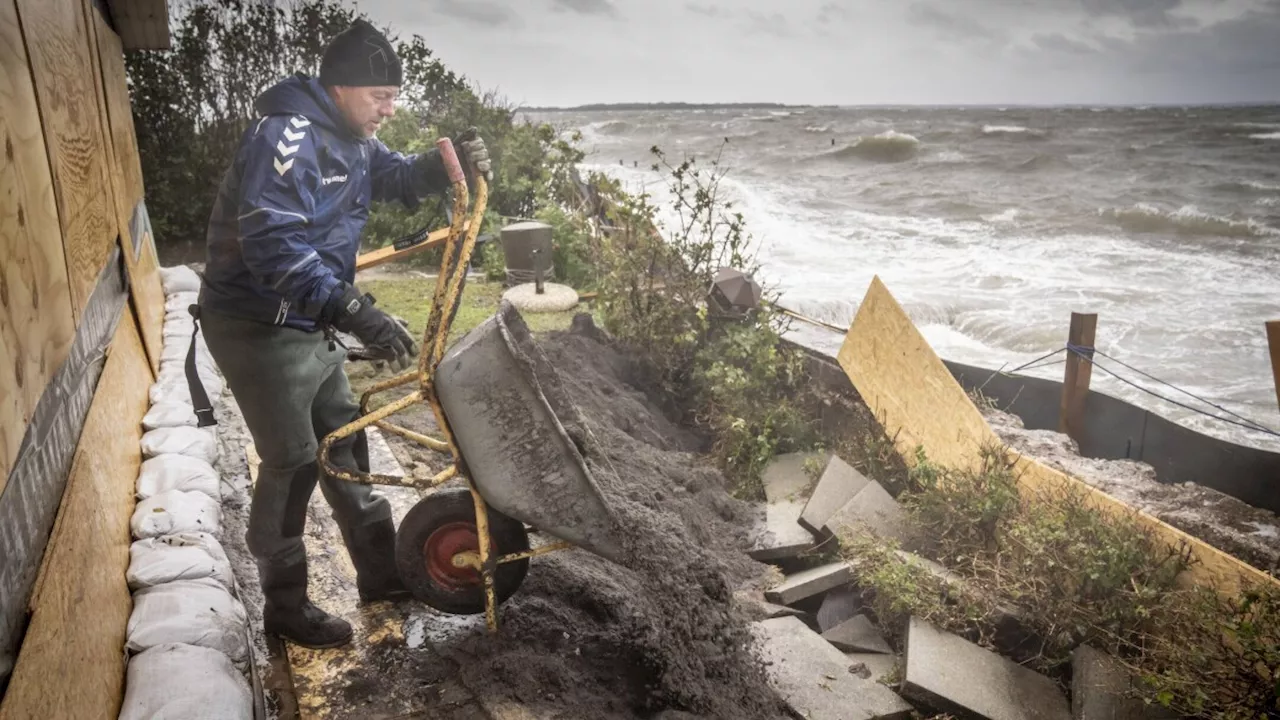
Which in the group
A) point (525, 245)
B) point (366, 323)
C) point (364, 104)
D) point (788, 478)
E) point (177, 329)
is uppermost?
point (364, 104)

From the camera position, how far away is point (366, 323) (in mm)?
2381

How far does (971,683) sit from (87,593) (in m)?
2.99

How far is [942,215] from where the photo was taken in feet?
65.7

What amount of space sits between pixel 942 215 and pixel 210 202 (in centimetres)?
1694

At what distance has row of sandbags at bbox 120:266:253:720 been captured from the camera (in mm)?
2025

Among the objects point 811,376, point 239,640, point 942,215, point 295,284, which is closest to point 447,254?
point 295,284

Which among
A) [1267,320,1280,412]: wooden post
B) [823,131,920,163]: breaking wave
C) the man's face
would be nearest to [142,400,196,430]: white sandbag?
the man's face

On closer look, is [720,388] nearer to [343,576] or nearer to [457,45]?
[343,576]

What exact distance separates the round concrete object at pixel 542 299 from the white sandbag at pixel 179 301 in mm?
2491

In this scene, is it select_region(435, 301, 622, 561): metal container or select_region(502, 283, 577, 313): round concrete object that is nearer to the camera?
select_region(435, 301, 622, 561): metal container

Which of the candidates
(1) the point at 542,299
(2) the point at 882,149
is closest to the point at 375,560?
(1) the point at 542,299

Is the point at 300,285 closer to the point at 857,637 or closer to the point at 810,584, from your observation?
the point at 810,584

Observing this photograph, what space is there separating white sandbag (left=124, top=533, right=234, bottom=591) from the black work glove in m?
0.92

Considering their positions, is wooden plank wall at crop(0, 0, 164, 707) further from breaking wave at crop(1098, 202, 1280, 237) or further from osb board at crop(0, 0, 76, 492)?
breaking wave at crop(1098, 202, 1280, 237)
